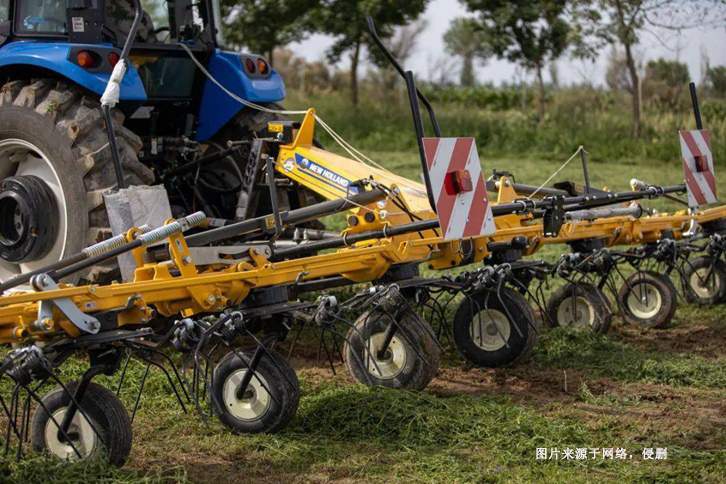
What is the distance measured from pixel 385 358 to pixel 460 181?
933 mm

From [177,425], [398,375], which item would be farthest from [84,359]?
[398,375]

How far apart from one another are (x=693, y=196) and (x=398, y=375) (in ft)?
8.62

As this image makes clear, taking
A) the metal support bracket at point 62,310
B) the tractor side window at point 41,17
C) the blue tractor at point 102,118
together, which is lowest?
the metal support bracket at point 62,310

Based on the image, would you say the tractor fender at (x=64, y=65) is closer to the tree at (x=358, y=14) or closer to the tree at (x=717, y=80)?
the tree at (x=358, y=14)

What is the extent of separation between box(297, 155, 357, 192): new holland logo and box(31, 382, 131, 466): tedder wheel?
83.3 inches

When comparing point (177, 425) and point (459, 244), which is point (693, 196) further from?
point (177, 425)

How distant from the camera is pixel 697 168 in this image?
A: 21.4 ft

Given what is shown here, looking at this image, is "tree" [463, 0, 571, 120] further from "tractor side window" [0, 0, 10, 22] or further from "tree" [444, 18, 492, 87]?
"tractor side window" [0, 0, 10, 22]

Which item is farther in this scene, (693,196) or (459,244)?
(693,196)

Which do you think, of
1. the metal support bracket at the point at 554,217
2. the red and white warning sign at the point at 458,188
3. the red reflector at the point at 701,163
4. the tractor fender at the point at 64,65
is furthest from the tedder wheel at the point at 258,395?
the red reflector at the point at 701,163

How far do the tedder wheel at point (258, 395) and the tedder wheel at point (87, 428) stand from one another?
0.63 meters

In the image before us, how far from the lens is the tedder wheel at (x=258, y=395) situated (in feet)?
14.0

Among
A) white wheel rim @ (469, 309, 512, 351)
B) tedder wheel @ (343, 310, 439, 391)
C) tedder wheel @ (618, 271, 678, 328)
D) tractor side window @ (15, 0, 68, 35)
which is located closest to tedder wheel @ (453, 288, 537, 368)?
white wheel rim @ (469, 309, 512, 351)

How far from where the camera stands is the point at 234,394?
4.38 metres
